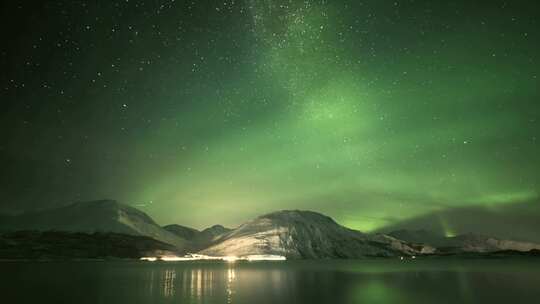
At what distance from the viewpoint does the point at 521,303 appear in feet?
179

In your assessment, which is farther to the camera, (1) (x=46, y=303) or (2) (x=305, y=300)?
(2) (x=305, y=300)

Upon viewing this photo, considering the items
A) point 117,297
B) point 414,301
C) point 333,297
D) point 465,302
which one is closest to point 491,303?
point 465,302

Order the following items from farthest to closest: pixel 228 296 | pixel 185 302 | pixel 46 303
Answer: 1. pixel 228 296
2. pixel 185 302
3. pixel 46 303

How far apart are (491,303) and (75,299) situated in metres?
50.1

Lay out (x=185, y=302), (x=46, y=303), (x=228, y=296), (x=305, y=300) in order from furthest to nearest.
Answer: (x=228, y=296)
(x=305, y=300)
(x=185, y=302)
(x=46, y=303)

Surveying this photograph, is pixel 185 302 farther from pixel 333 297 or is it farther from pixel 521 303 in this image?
pixel 521 303

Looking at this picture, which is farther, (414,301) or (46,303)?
(414,301)

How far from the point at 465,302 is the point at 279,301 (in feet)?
75.3

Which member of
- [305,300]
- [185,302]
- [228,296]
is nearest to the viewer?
[185,302]

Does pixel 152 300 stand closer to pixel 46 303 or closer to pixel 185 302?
pixel 185 302

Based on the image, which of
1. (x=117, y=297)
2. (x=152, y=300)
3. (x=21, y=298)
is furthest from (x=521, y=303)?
(x=21, y=298)

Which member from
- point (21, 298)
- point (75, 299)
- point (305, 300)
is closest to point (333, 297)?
point (305, 300)

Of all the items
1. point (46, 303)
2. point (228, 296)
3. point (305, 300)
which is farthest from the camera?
point (228, 296)

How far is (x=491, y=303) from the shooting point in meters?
55.2
